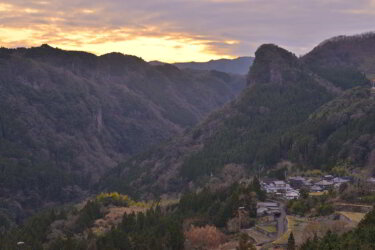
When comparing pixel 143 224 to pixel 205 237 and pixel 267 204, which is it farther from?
pixel 267 204

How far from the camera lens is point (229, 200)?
82375 millimetres

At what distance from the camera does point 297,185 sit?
96000mm

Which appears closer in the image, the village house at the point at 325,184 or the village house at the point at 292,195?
the village house at the point at 292,195

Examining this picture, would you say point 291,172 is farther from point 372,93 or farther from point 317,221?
point 372,93

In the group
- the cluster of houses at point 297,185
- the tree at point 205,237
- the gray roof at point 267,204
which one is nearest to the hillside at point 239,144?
the cluster of houses at point 297,185

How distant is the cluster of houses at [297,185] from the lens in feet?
293

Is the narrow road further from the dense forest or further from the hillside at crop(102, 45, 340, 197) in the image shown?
the hillside at crop(102, 45, 340, 197)

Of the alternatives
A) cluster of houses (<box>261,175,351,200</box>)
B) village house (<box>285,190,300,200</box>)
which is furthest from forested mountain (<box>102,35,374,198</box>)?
village house (<box>285,190,300,200</box>)

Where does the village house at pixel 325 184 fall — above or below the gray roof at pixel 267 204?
above

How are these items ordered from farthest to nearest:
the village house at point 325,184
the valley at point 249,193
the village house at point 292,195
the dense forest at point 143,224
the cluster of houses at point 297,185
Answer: the village house at point 325,184 → the cluster of houses at point 297,185 → the village house at point 292,195 → the dense forest at point 143,224 → the valley at point 249,193

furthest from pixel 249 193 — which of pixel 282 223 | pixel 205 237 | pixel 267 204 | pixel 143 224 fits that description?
pixel 143 224

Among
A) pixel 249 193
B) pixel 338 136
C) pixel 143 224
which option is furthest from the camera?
pixel 338 136

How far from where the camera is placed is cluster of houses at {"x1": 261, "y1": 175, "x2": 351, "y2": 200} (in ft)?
293

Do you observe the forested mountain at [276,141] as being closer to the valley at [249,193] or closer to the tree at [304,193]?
the valley at [249,193]
